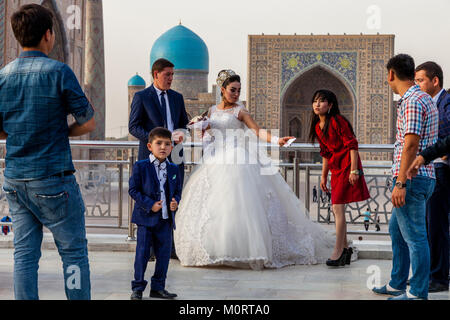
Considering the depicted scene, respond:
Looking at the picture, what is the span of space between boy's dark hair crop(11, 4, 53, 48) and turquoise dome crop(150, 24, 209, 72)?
24.3 meters

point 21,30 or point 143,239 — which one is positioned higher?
point 21,30

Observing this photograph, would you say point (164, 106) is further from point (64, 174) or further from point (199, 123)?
point (64, 174)

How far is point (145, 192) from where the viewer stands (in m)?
2.74

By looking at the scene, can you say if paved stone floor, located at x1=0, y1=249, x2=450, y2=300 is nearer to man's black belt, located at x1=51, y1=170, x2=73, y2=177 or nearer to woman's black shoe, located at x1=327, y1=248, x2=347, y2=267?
woman's black shoe, located at x1=327, y1=248, x2=347, y2=267

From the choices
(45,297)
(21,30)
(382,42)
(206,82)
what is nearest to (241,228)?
(45,297)

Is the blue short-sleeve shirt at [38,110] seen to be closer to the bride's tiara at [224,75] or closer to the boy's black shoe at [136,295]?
the boy's black shoe at [136,295]

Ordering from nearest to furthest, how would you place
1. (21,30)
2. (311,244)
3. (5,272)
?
(21,30), (5,272), (311,244)

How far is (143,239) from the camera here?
271 cm

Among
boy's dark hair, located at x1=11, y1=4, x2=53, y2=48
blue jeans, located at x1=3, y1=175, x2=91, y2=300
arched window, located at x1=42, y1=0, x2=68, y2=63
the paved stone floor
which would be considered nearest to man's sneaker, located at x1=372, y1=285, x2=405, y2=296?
the paved stone floor

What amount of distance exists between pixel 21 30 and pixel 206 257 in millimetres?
1841

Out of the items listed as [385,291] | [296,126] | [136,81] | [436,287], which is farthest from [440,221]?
[136,81]

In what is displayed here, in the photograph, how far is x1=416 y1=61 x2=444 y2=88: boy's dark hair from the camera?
2959 mm

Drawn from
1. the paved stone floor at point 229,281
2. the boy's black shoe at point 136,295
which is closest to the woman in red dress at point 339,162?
the paved stone floor at point 229,281

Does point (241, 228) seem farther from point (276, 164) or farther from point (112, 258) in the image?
point (112, 258)
